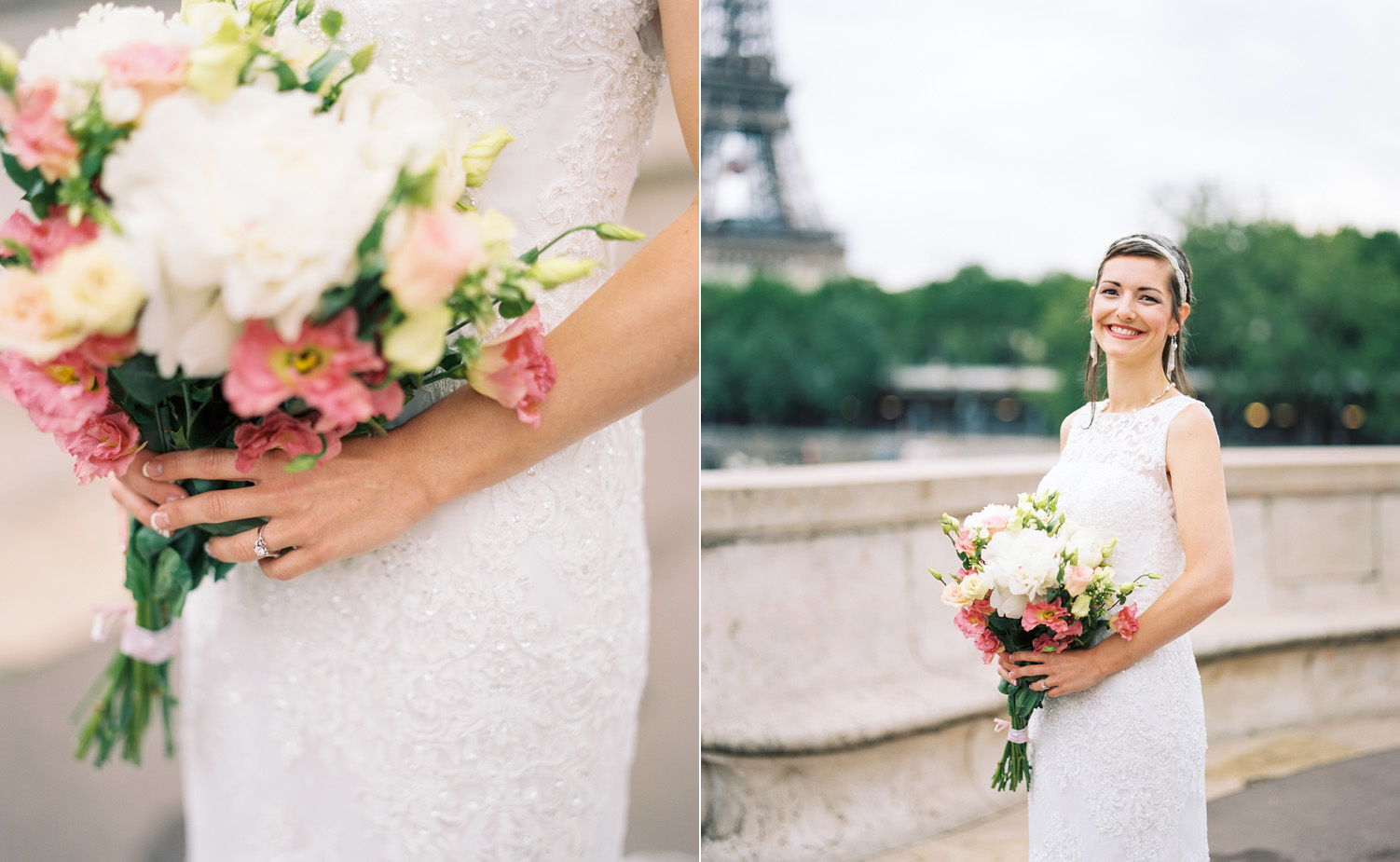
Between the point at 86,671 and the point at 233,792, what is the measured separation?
2215mm

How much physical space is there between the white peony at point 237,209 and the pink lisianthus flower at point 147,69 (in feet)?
0.08

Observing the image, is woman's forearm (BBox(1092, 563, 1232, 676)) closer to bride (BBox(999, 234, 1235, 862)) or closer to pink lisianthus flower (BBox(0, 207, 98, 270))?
bride (BBox(999, 234, 1235, 862))

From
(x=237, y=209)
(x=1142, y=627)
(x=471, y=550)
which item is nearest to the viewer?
(x=237, y=209)

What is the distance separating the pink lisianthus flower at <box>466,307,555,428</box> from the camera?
94cm

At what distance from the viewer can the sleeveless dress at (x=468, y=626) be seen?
46.2 inches

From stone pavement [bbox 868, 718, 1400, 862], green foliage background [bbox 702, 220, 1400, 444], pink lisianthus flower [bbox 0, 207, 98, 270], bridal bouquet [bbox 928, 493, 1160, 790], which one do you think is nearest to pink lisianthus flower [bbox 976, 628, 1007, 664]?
bridal bouquet [bbox 928, 493, 1160, 790]

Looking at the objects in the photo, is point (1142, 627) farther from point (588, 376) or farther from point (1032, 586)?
point (588, 376)

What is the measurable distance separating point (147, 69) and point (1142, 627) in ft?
4.76

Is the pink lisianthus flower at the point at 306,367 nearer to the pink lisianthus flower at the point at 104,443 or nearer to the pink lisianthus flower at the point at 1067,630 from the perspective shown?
the pink lisianthus flower at the point at 104,443

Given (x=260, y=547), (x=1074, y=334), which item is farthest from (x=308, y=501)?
(x=1074, y=334)

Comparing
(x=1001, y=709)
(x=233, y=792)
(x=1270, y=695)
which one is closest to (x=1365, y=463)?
(x=1270, y=695)

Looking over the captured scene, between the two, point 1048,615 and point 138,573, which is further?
point 1048,615

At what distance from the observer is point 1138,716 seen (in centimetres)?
152

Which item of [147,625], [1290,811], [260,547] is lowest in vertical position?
[1290,811]
